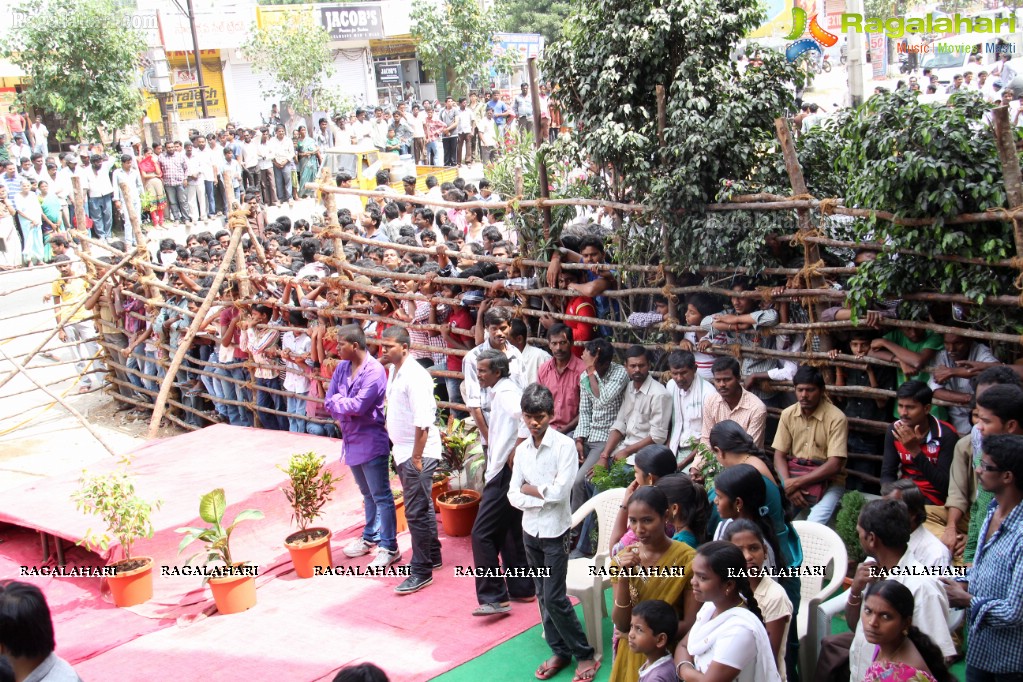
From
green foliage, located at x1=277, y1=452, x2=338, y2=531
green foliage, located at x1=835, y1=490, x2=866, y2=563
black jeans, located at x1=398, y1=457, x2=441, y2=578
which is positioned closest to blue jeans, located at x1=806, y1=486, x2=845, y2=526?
green foliage, located at x1=835, y1=490, x2=866, y2=563

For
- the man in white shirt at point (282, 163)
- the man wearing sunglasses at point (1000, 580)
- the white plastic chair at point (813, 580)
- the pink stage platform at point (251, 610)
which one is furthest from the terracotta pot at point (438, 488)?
the man in white shirt at point (282, 163)

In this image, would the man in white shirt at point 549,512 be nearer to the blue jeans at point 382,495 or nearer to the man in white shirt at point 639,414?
the man in white shirt at point 639,414

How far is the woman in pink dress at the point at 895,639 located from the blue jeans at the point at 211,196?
17859 millimetres

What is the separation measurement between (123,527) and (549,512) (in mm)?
3437

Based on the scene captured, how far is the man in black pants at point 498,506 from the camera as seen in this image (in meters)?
5.94

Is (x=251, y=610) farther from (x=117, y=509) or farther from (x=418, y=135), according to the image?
(x=418, y=135)

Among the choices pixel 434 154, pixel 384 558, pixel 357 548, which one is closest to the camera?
pixel 384 558

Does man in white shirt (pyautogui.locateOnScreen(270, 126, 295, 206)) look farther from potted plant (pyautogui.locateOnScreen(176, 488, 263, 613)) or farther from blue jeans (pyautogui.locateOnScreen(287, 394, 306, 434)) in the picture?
potted plant (pyautogui.locateOnScreen(176, 488, 263, 613))

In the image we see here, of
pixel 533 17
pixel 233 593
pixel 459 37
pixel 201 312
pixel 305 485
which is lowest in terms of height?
pixel 233 593

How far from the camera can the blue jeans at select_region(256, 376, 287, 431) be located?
10.1m

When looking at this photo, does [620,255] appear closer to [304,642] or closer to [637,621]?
[304,642]

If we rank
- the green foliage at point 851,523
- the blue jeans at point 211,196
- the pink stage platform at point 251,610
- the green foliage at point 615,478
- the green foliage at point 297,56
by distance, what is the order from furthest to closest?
the green foliage at point 297,56, the blue jeans at point 211,196, the green foliage at point 615,478, the pink stage platform at point 251,610, the green foliage at point 851,523

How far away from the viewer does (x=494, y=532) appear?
236 inches

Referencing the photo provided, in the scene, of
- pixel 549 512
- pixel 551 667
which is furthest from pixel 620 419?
pixel 551 667
